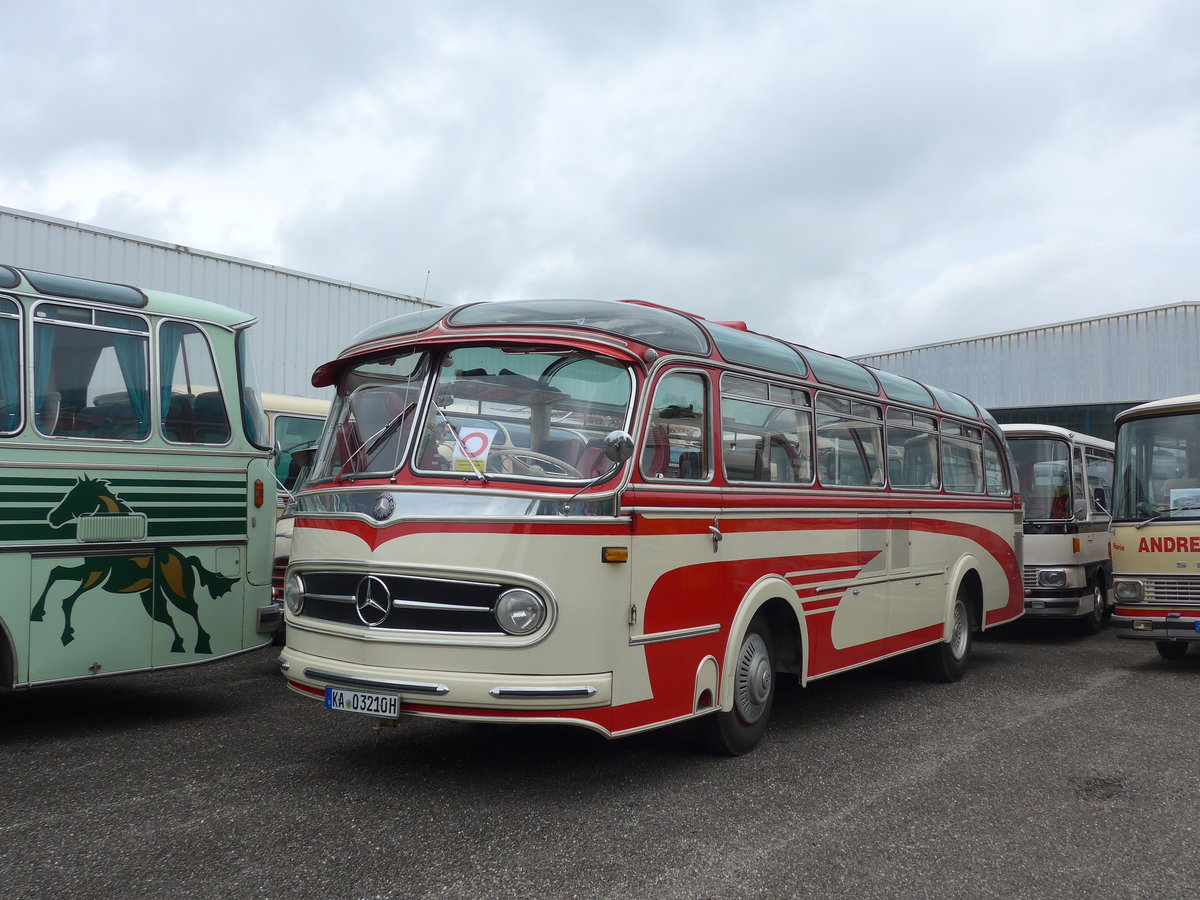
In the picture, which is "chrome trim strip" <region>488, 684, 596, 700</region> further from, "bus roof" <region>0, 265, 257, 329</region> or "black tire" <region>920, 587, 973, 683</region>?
"black tire" <region>920, 587, 973, 683</region>

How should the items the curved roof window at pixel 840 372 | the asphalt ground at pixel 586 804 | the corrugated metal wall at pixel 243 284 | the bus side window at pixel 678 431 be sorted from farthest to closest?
the corrugated metal wall at pixel 243 284
the curved roof window at pixel 840 372
the bus side window at pixel 678 431
the asphalt ground at pixel 586 804

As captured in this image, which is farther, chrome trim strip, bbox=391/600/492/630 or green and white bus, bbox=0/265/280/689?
green and white bus, bbox=0/265/280/689

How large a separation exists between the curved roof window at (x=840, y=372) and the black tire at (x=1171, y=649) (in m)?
4.74

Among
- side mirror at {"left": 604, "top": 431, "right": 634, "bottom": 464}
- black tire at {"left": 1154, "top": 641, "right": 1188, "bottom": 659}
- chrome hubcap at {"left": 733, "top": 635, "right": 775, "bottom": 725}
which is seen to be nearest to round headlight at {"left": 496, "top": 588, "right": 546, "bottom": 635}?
side mirror at {"left": 604, "top": 431, "right": 634, "bottom": 464}

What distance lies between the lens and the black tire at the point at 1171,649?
1074 centimetres

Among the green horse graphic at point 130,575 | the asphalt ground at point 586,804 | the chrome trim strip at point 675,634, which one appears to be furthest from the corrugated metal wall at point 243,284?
the chrome trim strip at point 675,634

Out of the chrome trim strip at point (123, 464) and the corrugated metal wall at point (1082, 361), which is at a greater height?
the corrugated metal wall at point (1082, 361)

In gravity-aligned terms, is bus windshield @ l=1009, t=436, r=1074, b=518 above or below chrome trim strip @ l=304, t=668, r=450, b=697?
above

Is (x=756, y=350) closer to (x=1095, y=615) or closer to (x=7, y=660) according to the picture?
(x=7, y=660)

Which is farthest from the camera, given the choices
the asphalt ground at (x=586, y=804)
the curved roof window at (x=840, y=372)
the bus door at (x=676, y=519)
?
the curved roof window at (x=840, y=372)

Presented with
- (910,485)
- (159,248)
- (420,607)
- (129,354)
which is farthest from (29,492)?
(159,248)

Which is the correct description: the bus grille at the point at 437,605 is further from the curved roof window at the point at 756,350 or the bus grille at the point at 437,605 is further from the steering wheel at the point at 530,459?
the curved roof window at the point at 756,350

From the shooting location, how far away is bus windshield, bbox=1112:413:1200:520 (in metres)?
9.89

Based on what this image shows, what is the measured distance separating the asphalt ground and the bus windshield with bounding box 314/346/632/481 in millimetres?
1765
